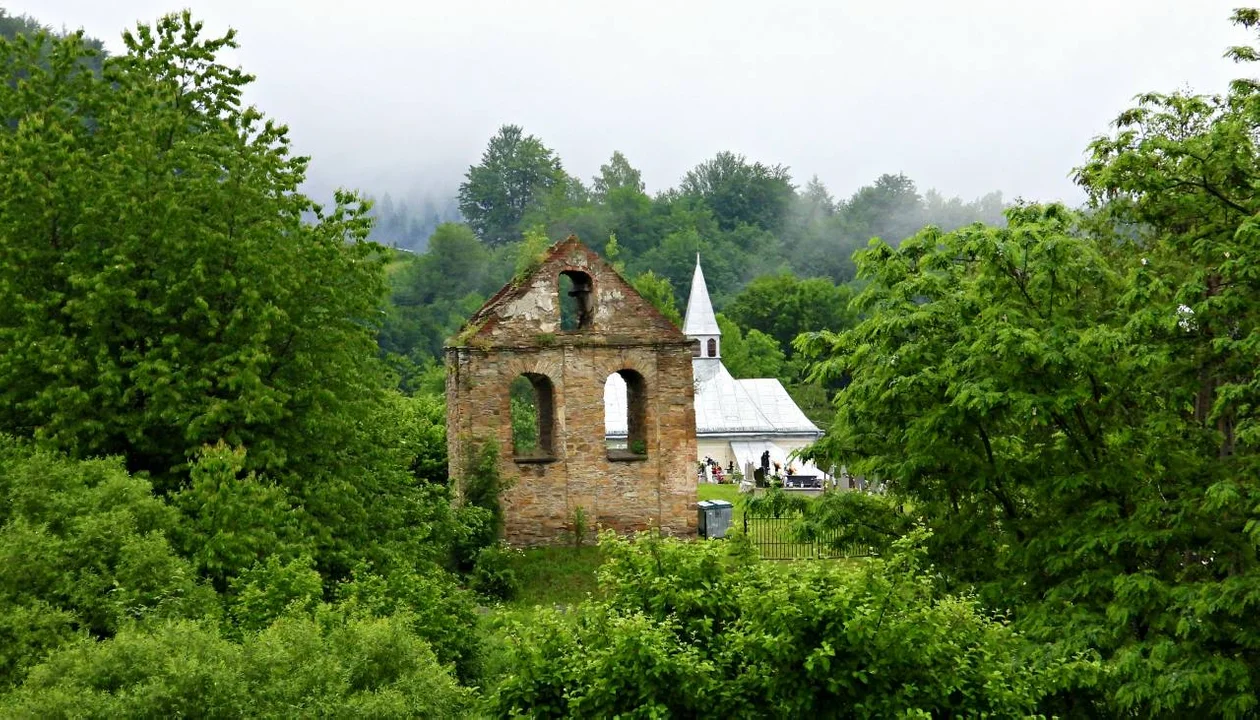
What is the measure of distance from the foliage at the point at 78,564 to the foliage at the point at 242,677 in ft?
4.57

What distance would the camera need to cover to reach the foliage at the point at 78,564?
13.5m

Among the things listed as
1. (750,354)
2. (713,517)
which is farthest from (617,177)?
(713,517)

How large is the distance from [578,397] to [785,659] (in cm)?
1534

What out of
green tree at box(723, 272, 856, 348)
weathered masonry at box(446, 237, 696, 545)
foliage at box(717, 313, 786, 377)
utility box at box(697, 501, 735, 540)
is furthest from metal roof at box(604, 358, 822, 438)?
weathered masonry at box(446, 237, 696, 545)

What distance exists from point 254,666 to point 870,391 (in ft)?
31.9

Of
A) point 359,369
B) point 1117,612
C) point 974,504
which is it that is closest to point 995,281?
point 974,504

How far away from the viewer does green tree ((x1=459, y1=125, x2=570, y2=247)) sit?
133m

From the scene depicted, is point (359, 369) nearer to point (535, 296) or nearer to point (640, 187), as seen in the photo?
point (535, 296)

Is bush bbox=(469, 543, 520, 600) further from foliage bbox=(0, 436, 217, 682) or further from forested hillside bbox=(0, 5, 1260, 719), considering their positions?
foliage bbox=(0, 436, 217, 682)

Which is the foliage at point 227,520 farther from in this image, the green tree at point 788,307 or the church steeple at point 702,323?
the green tree at point 788,307

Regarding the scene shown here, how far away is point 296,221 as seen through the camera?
21.5 m

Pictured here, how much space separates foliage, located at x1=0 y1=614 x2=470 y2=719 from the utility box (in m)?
15.3

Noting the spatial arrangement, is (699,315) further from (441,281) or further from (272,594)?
(272,594)

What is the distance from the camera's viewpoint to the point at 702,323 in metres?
69.1
